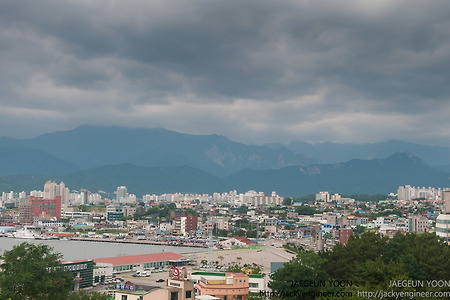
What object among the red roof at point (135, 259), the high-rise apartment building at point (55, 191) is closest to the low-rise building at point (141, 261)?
the red roof at point (135, 259)

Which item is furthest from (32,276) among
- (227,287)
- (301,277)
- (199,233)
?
(199,233)

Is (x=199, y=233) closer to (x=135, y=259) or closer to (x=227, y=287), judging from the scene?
(x=135, y=259)

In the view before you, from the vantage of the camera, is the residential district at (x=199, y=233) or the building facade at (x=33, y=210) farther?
the building facade at (x=33, y=210)

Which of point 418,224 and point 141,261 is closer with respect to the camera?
point 141,261

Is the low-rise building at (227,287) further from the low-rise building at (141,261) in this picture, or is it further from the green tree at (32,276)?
the low-rise building at (141,261)

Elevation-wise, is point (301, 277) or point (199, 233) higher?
point (301, 277)
